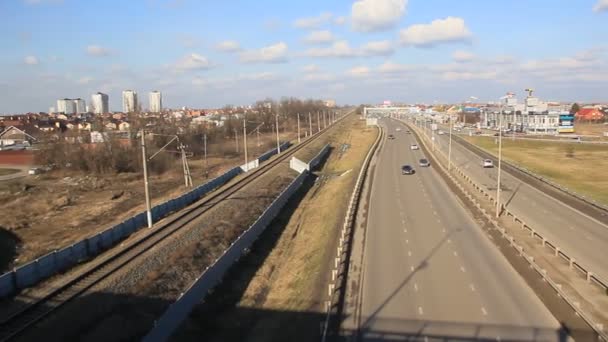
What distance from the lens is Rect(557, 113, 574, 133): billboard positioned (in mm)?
118688

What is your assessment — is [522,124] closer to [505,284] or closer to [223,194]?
[223,194]

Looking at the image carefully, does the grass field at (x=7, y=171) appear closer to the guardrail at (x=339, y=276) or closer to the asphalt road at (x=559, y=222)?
the guardrail at (x=339, y=276)

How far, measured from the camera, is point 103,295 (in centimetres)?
2083

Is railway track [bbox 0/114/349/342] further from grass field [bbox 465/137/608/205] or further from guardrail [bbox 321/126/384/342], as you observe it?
grass field [bbox 465/137/608/205]

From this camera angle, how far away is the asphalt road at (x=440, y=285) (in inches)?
642

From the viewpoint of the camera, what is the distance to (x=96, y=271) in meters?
24.0

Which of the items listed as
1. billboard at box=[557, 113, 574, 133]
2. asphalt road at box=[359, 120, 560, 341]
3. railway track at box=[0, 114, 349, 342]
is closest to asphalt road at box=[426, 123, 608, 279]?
asphalt road at box=[359, 120, 560, 341]

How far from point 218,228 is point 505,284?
17.7 meters

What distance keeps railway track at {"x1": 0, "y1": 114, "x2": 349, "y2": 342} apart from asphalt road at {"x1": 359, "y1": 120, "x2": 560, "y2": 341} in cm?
Result: 1102

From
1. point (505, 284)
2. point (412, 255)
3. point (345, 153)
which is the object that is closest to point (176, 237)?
point (412, 255)

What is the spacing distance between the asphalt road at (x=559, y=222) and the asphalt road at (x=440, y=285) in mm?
3611

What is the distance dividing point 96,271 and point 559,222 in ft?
81.8

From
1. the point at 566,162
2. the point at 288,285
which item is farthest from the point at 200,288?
the point at 566,162

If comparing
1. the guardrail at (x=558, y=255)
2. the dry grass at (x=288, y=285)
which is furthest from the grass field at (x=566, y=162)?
the dry grass at (x=288, y=285)
